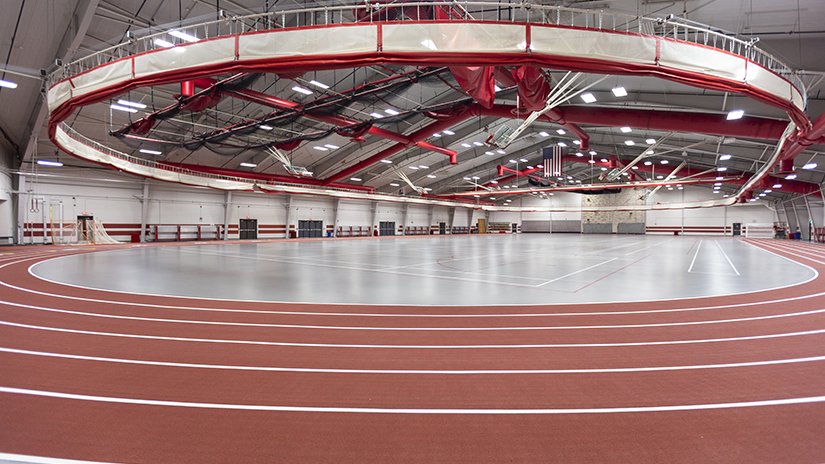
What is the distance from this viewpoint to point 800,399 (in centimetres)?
325

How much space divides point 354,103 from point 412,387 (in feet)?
45.4

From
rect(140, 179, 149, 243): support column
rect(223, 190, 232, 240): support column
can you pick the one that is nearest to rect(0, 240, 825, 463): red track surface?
rect(140, 179, 149, 243): support column

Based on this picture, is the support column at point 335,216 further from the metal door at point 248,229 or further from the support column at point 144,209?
the support column at point 144,209

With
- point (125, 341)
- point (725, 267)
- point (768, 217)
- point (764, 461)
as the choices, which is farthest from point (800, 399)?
point (768, 217)

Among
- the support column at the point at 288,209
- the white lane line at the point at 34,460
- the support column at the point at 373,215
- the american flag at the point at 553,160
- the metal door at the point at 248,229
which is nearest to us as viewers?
the white lane line at the point at 34,460

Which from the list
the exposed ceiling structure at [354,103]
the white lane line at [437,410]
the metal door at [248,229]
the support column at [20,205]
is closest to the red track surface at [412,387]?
the white lane line at [437,410]

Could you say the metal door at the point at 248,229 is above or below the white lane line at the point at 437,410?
above

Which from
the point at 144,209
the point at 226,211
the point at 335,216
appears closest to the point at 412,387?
the point at 144,209

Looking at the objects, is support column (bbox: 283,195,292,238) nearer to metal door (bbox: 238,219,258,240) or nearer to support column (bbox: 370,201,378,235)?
metal door (bbox: 238,219,258,240)

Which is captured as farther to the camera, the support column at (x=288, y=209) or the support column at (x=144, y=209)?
the support column at (x=288, y=209)

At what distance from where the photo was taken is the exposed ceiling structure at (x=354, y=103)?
10422mm

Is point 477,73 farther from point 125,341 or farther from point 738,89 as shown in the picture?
point 125,341

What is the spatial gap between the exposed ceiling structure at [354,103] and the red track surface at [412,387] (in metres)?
5.08

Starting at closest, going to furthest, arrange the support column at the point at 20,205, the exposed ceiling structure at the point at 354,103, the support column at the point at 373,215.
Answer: the exposed ceiling structure at the point at 354,103, the support column at the point at 20,205, the support column at the point at 373,215
